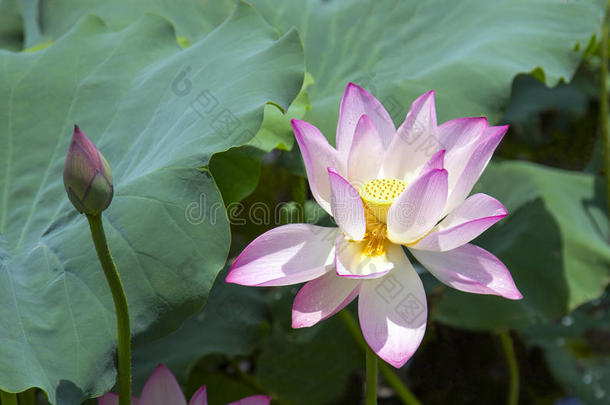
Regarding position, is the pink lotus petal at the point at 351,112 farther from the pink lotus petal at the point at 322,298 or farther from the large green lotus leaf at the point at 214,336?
the large green lotus leaf at the point at 214,336

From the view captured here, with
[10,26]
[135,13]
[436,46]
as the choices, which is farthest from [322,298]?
[10,26]

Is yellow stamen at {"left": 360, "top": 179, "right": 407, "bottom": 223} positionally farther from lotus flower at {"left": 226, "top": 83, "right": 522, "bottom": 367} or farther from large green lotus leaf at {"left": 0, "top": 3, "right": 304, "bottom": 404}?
large green lotus leaf at {"left": 0, "top": 3, "right": 304, "bottom": 404}

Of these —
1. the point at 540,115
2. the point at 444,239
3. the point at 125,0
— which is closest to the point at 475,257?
the point at 444,239

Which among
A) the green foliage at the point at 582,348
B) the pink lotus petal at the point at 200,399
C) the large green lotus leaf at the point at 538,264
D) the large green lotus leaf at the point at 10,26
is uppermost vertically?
the large green lotus leaf at the point at 10,26

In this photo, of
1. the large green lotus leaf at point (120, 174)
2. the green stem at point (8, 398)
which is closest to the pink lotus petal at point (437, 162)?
the large green lotus leaf at point (120, 174)

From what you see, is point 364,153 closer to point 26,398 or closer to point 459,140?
point 459,140

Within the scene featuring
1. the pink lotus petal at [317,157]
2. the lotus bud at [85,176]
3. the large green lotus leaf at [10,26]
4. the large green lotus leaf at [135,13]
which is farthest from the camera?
the large green lotus leaf at [10,26]
